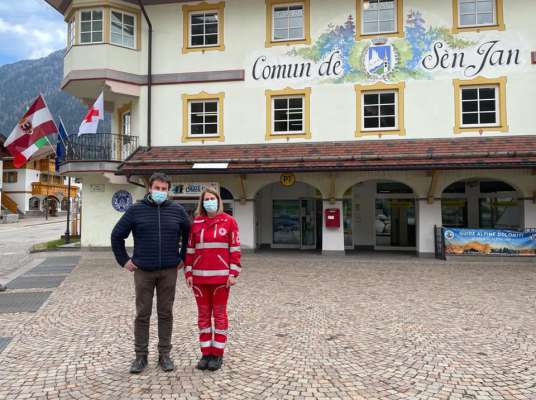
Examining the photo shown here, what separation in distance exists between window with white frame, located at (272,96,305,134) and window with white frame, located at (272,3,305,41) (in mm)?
2198

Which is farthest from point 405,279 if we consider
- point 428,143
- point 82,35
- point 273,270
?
point 82,35

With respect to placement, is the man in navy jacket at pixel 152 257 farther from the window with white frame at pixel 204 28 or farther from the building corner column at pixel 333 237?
the window with white frame at pixel 204 28

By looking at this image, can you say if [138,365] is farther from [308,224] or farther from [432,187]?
[308,224]

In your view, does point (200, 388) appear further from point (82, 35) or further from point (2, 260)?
point (82, 35)

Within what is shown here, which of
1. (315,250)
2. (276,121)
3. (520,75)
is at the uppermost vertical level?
(520,75)

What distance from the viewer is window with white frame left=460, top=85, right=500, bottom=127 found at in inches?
575

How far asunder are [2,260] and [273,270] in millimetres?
9313

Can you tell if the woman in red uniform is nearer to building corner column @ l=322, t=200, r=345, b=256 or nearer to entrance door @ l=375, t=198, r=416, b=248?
building corner column @ l=322, t=200, r=345, b=256

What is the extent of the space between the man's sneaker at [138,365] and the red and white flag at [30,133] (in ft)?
39.3

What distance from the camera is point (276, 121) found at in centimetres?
1581

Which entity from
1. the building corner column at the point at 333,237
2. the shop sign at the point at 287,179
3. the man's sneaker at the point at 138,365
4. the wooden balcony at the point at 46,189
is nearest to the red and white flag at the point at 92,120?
the shop sign at the point at 287,179

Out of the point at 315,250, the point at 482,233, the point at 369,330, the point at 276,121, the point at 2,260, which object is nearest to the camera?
the point at 369,330

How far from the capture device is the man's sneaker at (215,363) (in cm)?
439

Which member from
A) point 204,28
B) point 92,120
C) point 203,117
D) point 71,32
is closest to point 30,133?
point 92,120
